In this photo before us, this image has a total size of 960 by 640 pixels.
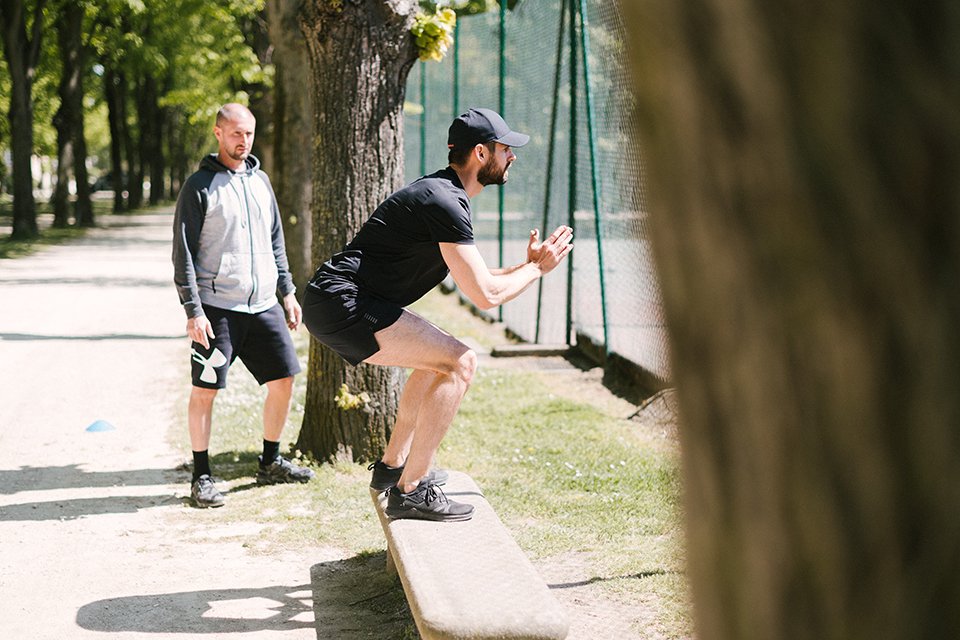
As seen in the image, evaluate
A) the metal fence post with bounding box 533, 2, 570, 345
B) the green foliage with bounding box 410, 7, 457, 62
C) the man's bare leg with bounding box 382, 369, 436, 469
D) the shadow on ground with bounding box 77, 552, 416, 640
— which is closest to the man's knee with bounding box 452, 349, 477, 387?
the man's bare leg with bounding box 382, 369, 436, 469

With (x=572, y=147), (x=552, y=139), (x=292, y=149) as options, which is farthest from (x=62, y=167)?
(x=572, y=147)

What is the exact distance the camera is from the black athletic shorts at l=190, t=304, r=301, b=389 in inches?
242

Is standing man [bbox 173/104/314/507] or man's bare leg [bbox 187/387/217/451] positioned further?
man's bare leg [bbox 187/387/217/451]

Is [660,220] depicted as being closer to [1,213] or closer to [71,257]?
[71,257]

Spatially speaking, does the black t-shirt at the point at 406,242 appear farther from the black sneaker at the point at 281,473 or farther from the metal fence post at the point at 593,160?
the metal fence post at the point at 593,160

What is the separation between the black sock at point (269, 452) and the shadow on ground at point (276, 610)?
4.80 ft

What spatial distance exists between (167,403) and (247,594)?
4.30 m

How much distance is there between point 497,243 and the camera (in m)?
14.8

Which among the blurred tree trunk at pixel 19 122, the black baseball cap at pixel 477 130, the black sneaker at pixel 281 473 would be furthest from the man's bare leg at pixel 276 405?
the blurred tree trunk at pixel 19 122

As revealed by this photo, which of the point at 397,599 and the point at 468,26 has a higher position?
the point at 468,26

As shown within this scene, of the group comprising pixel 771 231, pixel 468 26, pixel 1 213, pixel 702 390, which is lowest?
pixel 1 213

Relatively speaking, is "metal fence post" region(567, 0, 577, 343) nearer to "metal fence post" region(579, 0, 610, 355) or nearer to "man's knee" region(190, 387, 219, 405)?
"metal fence post" region(579, 0, 610, 355)

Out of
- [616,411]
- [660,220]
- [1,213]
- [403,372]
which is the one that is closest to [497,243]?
[616,411]

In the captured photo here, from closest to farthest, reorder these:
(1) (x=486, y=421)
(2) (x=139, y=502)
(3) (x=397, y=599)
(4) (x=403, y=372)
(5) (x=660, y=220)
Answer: (5) (x=660, y=220), (3) (x=397, y=599), (2) (x=139, y=502), (4) (x=403, y=372), (1) (x=486, y=421)
